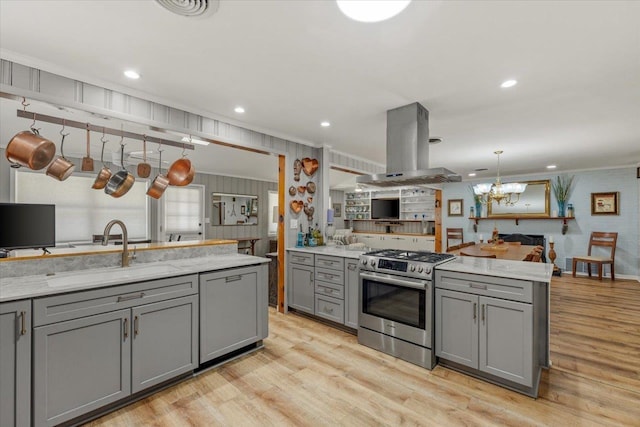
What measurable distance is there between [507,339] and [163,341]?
2598 mm

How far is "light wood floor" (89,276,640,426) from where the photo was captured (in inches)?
76.1

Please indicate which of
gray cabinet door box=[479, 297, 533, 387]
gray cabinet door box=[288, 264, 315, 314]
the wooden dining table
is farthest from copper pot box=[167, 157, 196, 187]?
the wooden dining table

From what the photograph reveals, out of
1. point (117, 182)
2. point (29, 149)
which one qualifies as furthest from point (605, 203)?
point (29, 149)

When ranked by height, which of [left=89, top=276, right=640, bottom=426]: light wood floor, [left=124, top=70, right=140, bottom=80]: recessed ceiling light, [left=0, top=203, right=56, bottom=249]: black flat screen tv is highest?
[left=124, top=70, right=140, bottom=80]: recessed ceiling light

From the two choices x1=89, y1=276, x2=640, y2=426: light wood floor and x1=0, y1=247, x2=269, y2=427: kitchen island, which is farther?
x1=89, y1=276, x2=640, y2=426: light wood floor

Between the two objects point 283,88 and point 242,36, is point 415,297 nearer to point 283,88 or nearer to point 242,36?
point 283,88

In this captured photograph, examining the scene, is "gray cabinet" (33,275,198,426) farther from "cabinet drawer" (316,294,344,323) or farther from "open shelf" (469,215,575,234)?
"open shelf" (469,215,575,234)

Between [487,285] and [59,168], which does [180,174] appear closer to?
[59,168]

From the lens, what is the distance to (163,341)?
2201 millimetres

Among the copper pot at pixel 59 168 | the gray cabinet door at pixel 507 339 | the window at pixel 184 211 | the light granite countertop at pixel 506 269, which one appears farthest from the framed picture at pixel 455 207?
the copper pot at pixel 59 168

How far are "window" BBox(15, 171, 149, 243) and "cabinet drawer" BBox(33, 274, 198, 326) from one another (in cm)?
430

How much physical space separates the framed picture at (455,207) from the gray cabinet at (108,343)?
7468mm

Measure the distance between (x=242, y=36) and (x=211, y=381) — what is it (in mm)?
2527

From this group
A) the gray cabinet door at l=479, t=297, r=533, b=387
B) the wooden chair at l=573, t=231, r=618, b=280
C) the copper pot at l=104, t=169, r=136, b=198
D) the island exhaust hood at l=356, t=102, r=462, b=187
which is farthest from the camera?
the wooden chair at l=573, t=231, r=618, b=280
